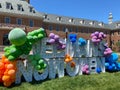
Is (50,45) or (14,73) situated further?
(50,45)

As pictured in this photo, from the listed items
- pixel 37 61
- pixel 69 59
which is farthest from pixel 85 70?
pixel 37 61

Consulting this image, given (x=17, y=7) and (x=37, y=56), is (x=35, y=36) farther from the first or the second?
(x=17, y=7)

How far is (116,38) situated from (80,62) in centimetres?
5014

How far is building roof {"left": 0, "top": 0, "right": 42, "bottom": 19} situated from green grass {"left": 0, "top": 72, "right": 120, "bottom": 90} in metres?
30.7

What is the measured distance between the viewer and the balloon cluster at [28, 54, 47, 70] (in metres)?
14.0

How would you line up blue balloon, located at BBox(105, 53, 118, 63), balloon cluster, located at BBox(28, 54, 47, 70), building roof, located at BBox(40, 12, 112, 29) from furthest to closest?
building roof, located at BBox(40, 12, 112, 29) < blue balloon, located at BBox(105, 53, 118, 63) < balloon cluster, located at BBox(28, 54, 47, 70)

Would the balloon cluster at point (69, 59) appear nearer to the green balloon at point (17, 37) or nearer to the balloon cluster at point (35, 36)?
the balloon cluster at point (35, 36)

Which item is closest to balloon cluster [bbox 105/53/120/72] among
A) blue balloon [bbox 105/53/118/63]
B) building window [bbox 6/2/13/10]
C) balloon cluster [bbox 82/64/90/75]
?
blue balloon [bbox 105/53/118/63]

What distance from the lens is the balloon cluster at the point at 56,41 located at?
49.6 ft

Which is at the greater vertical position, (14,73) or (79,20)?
(79,20)

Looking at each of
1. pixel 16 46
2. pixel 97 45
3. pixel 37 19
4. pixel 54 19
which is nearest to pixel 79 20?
pixel 54 19

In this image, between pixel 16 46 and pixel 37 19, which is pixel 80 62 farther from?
pixel 37 19

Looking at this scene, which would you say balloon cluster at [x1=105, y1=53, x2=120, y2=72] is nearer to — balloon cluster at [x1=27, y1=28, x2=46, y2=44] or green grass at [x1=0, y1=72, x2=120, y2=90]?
green grass at [x1=0, y1=72, x2=120, y2=90]

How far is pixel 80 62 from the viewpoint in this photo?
1630 centimetres
